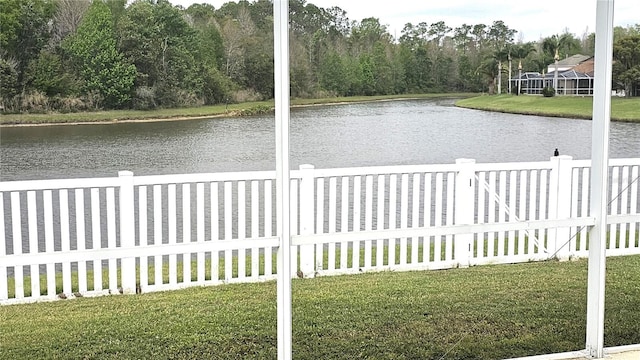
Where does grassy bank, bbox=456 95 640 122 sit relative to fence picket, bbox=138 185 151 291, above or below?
above

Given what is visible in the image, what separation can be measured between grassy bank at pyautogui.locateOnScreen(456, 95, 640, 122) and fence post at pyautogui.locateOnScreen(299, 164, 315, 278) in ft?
3.06

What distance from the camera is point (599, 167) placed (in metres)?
3.10

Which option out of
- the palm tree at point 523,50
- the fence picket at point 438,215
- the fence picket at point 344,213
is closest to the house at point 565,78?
the palm tree at point 523,50

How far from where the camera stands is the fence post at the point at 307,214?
4004 millimetres

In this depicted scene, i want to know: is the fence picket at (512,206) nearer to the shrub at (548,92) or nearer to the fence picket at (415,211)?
the shrub at (548,92)

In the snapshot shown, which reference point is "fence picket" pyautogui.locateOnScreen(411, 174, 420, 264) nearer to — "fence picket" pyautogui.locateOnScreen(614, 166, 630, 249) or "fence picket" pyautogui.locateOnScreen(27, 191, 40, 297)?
"fence picket" pyautogui.locateOnScreen(614, 166, 630, 249)

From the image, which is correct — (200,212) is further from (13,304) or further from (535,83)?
(535,83)

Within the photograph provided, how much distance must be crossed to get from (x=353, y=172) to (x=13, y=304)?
174cm

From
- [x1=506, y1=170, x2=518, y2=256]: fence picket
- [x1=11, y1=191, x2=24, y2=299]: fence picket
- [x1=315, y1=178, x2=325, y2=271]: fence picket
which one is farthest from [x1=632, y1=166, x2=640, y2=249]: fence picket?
[x1=11, y1=191, x2=24, y2=299]: fence picket

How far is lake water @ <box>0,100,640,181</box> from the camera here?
3451mm

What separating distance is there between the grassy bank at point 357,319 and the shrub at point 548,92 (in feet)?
3.12

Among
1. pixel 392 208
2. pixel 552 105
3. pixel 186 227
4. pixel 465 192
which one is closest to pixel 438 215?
pixel 465 192

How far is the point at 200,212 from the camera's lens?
3.75 meters

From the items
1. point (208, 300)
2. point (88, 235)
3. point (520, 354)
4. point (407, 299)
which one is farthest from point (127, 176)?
point (520, 354)
